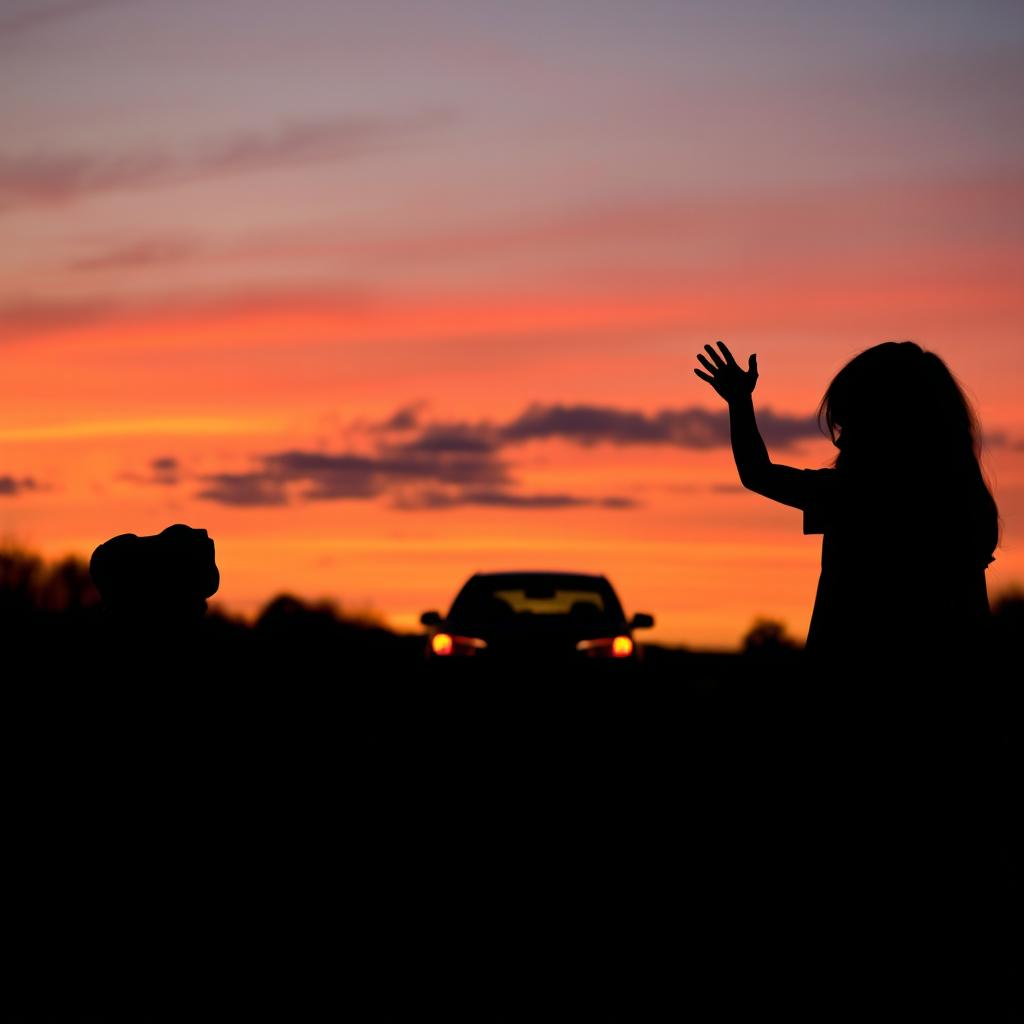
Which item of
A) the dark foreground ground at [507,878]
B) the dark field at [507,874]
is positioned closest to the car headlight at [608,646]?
the dark field at [507,874]

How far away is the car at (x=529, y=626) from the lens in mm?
16250

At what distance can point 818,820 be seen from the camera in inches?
186

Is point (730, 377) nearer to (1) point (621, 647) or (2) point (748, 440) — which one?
(2) point (748, 440)

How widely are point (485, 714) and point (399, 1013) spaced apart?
10.5 meters

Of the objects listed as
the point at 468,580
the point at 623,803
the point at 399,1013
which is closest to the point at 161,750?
the point at 399,1013

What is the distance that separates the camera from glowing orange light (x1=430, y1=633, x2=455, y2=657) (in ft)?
53.6

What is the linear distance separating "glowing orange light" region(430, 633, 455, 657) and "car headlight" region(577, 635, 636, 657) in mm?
1058

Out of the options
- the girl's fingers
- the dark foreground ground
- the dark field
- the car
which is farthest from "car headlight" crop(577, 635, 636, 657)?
Answer: the girl's fingers

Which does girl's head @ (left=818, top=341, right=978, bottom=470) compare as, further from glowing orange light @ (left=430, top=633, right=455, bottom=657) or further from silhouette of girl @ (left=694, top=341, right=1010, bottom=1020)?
glowing orange light @ (left=430, top=633, right=455, bottom=657)

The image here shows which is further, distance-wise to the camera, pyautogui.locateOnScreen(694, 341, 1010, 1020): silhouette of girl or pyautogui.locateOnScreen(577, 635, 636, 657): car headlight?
pyautogui.locateOnScreen(577, 635, 636, 657): car headlight

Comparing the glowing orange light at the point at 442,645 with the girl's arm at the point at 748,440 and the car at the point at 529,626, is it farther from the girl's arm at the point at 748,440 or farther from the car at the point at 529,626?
the girl's arm at the point at 748,440

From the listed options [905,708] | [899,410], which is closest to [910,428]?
[899,410]

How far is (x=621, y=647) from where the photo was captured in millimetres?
16656

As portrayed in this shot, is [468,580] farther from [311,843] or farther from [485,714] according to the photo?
[311,843]
